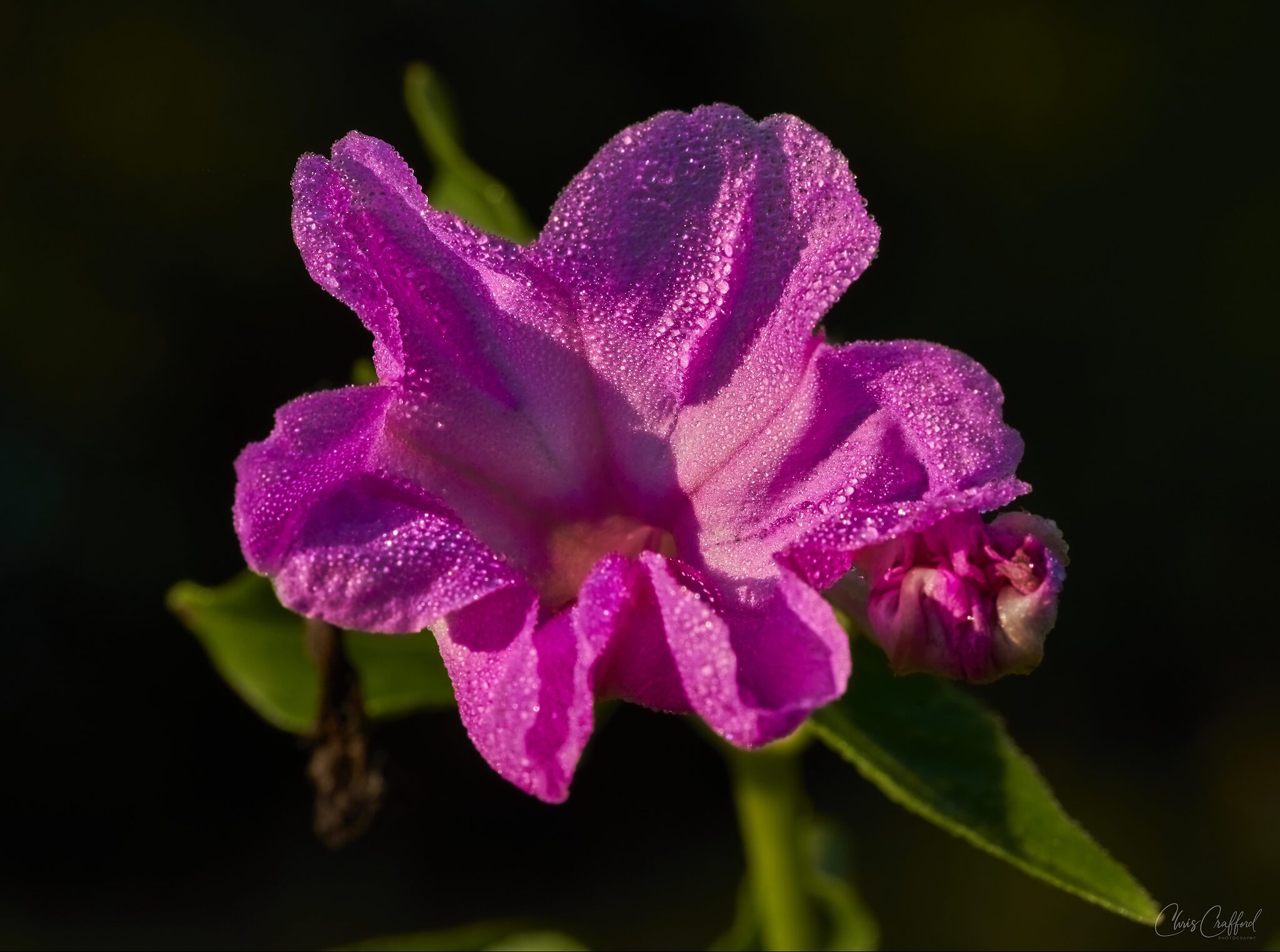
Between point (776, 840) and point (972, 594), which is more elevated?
point (972, 594)

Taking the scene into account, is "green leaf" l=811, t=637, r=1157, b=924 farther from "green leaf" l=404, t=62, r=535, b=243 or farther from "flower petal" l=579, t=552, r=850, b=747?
"green leaf" l=404, t=62, r=535, b=243

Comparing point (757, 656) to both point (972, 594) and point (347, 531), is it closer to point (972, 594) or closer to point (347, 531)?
point (972, 594)

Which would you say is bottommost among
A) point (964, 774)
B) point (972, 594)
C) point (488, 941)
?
point (488, 941)

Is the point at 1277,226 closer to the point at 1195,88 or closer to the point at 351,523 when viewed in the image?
the point at 1195,88

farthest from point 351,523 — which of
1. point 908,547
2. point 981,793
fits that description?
point 981,793

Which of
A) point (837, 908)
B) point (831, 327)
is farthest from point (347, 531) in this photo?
point (831, 327)

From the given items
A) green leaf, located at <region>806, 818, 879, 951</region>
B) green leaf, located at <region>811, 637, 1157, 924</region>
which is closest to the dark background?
green leaf, located at <region>806, 818, 879, 951</region>
